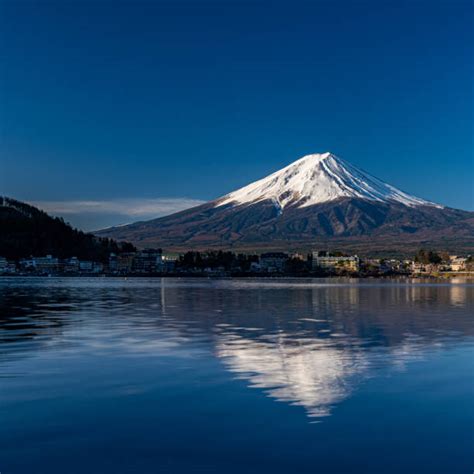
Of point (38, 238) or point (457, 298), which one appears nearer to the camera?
point (457, 298)

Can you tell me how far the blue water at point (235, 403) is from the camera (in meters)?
7.46

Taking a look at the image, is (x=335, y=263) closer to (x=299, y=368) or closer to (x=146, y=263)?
(x=146, y=263)

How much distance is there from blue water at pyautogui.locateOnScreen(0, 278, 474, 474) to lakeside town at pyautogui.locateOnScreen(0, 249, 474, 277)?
454 feet

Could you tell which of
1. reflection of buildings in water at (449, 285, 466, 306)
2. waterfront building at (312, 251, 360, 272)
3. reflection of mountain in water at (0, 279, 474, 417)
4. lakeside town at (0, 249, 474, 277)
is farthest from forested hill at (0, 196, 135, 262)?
reflection of mountain in water at (0, 279, 474, 417)

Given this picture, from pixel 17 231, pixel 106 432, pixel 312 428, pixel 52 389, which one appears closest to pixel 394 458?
pixel 312 428

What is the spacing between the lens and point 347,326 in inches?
894

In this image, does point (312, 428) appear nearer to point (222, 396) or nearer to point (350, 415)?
point (350, 415)

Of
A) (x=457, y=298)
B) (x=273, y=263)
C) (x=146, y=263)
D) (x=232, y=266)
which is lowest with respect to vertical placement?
(x=457, y=298)

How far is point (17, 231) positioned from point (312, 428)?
591 ft

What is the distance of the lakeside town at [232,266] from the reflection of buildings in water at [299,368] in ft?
455

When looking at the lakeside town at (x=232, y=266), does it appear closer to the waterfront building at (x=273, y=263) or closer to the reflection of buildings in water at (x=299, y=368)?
the waterfront building at (x=273, y=263)

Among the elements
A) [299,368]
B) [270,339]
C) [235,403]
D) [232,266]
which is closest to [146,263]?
[232,266]

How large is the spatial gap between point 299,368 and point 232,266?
542ft

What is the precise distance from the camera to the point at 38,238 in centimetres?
17888
